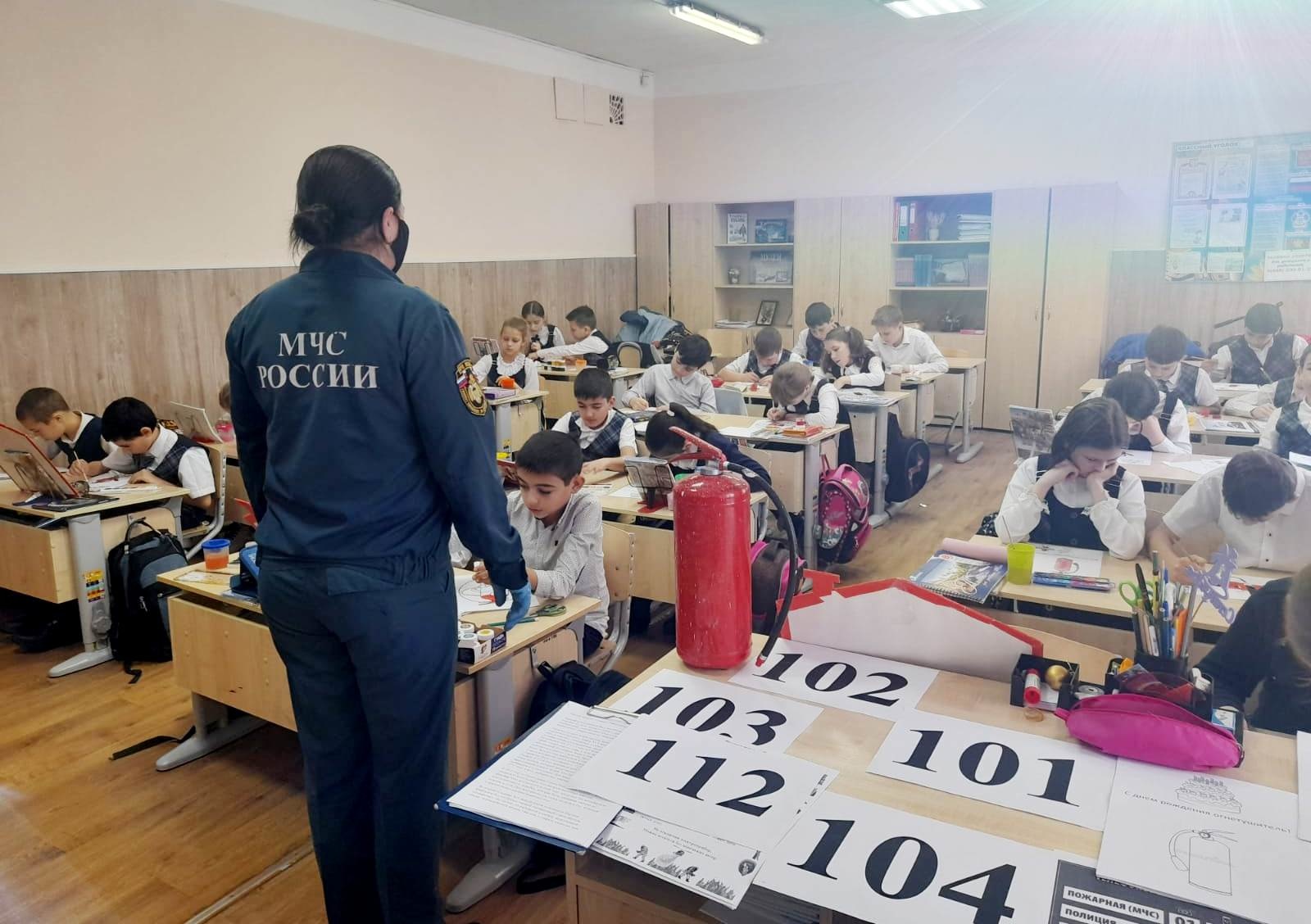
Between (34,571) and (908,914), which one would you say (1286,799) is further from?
(34,571)

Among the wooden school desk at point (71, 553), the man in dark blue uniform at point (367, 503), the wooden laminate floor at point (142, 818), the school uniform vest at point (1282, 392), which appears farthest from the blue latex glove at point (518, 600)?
the school uniform vest at point (1282, 392)

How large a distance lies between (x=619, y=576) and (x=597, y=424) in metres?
1.17

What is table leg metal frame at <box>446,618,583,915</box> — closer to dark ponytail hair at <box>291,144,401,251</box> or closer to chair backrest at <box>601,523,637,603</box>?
A: chair backrest at <box>601,523,637,603</box>

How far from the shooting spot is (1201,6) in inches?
260

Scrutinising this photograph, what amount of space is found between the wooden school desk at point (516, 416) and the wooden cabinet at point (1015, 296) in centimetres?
377

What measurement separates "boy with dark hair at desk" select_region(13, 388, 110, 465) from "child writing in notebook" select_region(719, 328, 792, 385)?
12.1ft

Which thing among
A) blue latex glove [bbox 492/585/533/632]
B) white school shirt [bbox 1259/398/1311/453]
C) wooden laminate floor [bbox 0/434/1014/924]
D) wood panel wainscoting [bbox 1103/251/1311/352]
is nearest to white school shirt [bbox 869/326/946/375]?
wood panel wainscoting [bbox 1103/251/1311/352]

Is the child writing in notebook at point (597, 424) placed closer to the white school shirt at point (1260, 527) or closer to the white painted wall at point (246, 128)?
the white school shirt at point (1260, 527)

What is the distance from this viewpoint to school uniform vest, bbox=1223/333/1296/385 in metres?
5.96

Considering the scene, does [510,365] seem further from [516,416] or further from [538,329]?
[538,329]

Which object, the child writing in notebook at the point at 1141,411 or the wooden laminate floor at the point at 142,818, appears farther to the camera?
the child writing in notebook at the point at 1141,411

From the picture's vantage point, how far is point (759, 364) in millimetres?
6352

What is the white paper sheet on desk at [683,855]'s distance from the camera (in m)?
1.07

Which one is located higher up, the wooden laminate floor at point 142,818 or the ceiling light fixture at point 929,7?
the ceiling light fixture at point 929,7
